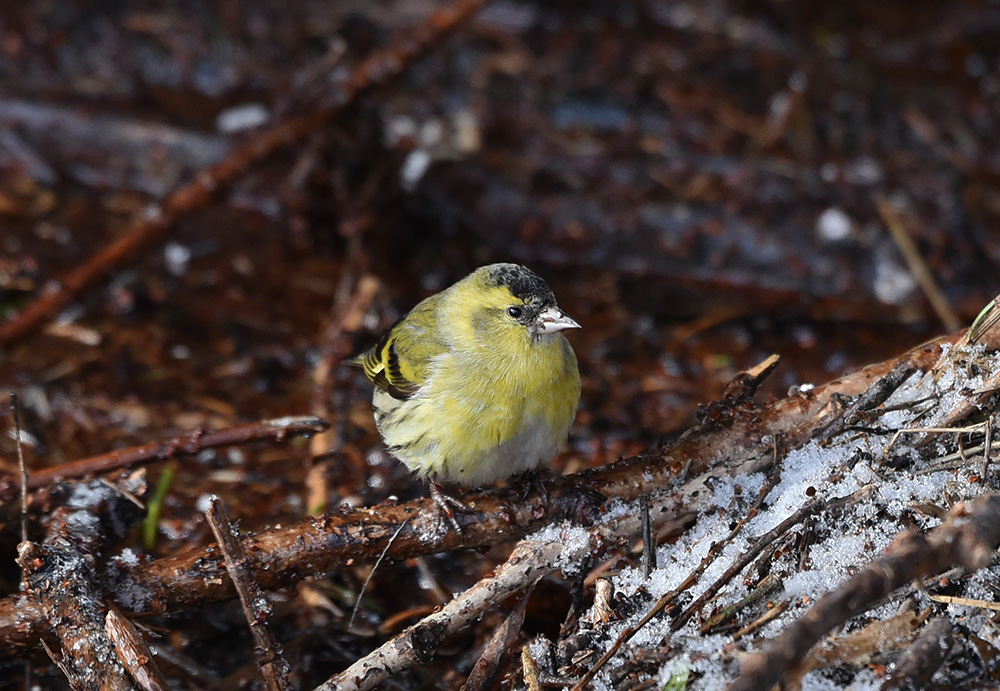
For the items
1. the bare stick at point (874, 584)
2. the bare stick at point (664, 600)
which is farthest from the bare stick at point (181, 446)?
the bare stick at point (874, 584)

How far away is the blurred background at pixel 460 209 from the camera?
5.12 m

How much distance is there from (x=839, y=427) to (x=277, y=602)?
92.4 inches

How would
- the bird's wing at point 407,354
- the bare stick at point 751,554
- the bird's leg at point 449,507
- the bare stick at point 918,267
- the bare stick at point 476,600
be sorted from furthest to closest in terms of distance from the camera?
1. the bare stick at point 918,267
2. the bird's wing at point 407,354
3. the bird's leg at point 449,507
4. the bare stick at point 476,600
5. the bare stick at point 751,554

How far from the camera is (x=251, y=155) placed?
5898 millimetres

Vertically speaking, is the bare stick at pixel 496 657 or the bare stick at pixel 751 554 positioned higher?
the bare stick at pixel 751 554

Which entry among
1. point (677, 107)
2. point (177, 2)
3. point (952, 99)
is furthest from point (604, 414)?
point (177, 2)

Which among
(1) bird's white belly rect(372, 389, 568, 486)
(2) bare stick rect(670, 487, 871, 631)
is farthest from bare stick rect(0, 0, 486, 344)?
(2) bare stick rect(670, 487, 871, 631)

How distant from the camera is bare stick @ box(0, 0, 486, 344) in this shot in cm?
554

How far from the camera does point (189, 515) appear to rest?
14.6 feet

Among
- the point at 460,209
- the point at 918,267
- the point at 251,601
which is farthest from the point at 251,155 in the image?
the point at 918,267

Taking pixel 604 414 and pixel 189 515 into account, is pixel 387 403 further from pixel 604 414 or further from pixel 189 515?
pixel 604 414

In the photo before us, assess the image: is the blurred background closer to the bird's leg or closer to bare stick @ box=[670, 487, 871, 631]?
the bird's leg

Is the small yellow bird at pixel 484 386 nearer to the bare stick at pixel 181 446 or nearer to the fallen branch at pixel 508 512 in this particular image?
the fallen branch at pixel 508 512

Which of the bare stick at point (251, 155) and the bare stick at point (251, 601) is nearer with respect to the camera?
the bare stick at point (251, 601)
